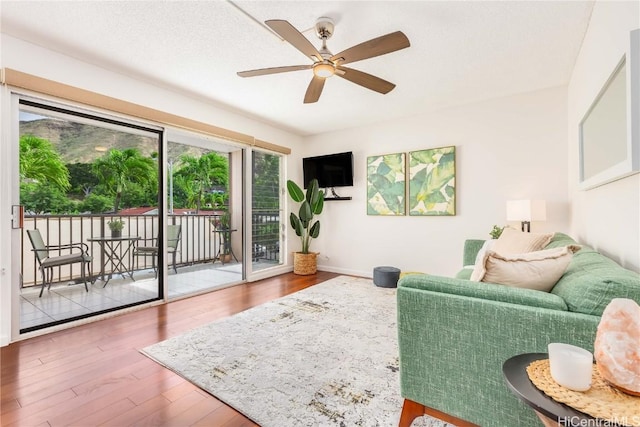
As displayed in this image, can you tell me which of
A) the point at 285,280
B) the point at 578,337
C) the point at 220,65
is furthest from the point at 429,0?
the point at 285,280

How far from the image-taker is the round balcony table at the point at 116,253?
4.10 meters

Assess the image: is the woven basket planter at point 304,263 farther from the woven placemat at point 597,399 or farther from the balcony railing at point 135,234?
the woven placemat at point 597,399

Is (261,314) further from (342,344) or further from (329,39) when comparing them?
(329,39)

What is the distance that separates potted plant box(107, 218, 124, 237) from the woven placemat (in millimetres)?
4806

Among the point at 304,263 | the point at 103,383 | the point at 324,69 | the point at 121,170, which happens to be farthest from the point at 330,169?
the point at 103,383

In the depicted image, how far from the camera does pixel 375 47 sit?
200 centimetres

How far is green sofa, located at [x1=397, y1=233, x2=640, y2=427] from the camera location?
1028 mm

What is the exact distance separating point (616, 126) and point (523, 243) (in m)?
1.01

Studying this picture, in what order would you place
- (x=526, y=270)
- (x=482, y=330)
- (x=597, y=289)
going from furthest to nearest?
(x=526, y=270) → (x=482, y=330) → (x=597, y=289)

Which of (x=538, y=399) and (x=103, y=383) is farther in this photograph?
(x=103, y=383)

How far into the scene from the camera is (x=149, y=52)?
2609mm

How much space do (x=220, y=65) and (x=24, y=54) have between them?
155 cm

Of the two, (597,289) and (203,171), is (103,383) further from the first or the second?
(203,171)

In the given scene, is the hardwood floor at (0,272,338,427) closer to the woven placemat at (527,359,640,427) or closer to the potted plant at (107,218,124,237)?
the woven placemat at (527,359,640,427)
